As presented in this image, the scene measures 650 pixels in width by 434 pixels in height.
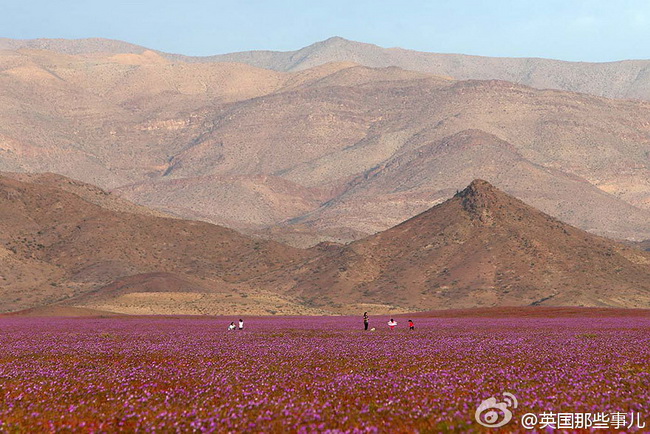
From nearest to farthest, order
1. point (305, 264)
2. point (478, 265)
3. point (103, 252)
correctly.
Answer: point (478, 265) < point (103, 252) < point (305, 264)

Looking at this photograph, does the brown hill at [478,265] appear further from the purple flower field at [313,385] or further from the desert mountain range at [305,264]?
the purple flower field at [313,385]

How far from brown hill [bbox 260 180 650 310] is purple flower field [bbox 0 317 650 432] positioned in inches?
2910

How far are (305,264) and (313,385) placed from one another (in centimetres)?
11733

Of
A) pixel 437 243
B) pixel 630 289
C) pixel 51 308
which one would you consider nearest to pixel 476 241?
pixel 437 243

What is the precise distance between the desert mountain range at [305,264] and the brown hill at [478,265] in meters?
0.23

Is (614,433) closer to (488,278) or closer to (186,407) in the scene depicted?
(186,407)

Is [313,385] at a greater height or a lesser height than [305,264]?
lesser

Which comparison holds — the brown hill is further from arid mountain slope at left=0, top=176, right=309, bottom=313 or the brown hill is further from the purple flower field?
the purple flower field

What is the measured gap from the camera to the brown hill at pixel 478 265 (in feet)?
358

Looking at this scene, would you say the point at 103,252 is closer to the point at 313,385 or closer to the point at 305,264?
the point at 305,264

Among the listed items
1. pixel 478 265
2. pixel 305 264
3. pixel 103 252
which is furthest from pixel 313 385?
pixel 103 252

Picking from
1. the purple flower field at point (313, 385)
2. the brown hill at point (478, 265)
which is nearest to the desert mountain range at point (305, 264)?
the brown hill at point (478, 265)

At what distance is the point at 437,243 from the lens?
12862 centimetres

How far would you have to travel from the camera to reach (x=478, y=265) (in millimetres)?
119375
